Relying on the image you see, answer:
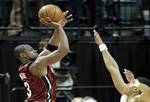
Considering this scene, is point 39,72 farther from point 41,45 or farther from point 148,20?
point 148,20

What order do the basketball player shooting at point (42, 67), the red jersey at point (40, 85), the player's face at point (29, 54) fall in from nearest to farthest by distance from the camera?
the basketball player shooting at point (42, 67), the red jersey at point (40, 85), the player's face at point (29, 54)

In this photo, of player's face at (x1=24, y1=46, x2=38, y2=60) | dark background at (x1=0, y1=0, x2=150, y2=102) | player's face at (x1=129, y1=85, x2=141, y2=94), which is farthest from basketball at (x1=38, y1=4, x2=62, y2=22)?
dark background at (x1=0, y1=0, x2=150, y2=102)

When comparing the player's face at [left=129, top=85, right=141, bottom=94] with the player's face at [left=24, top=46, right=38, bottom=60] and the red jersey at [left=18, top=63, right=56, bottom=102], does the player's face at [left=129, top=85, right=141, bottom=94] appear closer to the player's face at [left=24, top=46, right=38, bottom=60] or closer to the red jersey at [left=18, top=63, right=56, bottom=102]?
the red jersey at [left=18, top=63, right=56, bottom=102]

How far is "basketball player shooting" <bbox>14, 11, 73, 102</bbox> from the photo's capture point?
6.83 meters

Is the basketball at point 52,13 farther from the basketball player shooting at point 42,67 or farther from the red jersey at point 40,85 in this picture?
the red jersey at point 40,85

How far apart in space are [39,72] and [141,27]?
4932mm

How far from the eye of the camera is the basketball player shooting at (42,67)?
683cm

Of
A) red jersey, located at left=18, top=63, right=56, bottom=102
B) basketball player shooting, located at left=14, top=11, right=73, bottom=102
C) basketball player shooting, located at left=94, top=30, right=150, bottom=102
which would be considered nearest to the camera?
basketball player shooting, located at left=94, top=30, right=150, bottom=102

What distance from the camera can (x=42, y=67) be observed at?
22.6ft

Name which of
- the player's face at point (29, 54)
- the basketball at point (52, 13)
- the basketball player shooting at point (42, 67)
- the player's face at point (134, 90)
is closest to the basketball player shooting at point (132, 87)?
the player's face at point (134, 90)

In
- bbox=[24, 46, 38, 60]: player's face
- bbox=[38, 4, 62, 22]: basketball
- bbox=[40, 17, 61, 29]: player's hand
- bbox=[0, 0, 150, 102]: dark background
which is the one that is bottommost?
bbox=[0, 0, 150, 102]: dark background

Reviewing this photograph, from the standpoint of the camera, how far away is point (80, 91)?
11.3 meters

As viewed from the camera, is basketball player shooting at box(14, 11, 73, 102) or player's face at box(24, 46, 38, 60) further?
player's face at box(24, 46, 38, 60)

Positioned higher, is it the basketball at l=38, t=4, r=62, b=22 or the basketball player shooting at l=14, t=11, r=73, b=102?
the basketball at l=38, t=4, r=62, b=22
